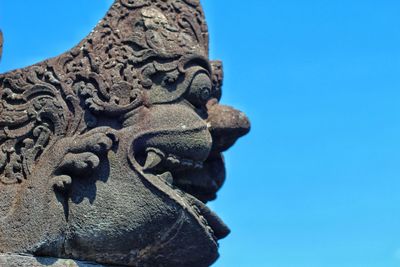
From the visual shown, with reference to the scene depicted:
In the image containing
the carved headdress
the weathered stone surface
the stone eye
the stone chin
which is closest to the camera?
the weathered stone surface

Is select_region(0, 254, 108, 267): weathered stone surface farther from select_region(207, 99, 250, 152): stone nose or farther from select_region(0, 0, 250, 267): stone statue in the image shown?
select_region(207, 99, 250, 152): stone nose

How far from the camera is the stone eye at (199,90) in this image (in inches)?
232

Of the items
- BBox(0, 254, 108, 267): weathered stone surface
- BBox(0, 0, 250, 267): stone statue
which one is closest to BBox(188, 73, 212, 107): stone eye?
BBox(0, 0, 250, 267): stone statue

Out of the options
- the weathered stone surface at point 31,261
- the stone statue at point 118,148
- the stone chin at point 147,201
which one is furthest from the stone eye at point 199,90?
the weathered stone surface at point 31,261

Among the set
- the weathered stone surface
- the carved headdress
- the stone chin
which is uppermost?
the carved headdress

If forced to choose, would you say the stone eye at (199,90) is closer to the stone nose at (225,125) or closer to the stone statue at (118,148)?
the stone statue at (118,148)

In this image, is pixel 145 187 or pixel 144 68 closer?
pixel 145 187

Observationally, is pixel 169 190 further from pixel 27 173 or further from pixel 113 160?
pixel 27 173

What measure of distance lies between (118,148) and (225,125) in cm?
77

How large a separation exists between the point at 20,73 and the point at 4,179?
76 cm

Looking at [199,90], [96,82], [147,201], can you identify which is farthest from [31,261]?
[199,90]

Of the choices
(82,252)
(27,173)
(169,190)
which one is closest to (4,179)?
(27,173)

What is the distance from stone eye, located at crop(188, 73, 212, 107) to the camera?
232 inches

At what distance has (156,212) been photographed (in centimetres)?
554
